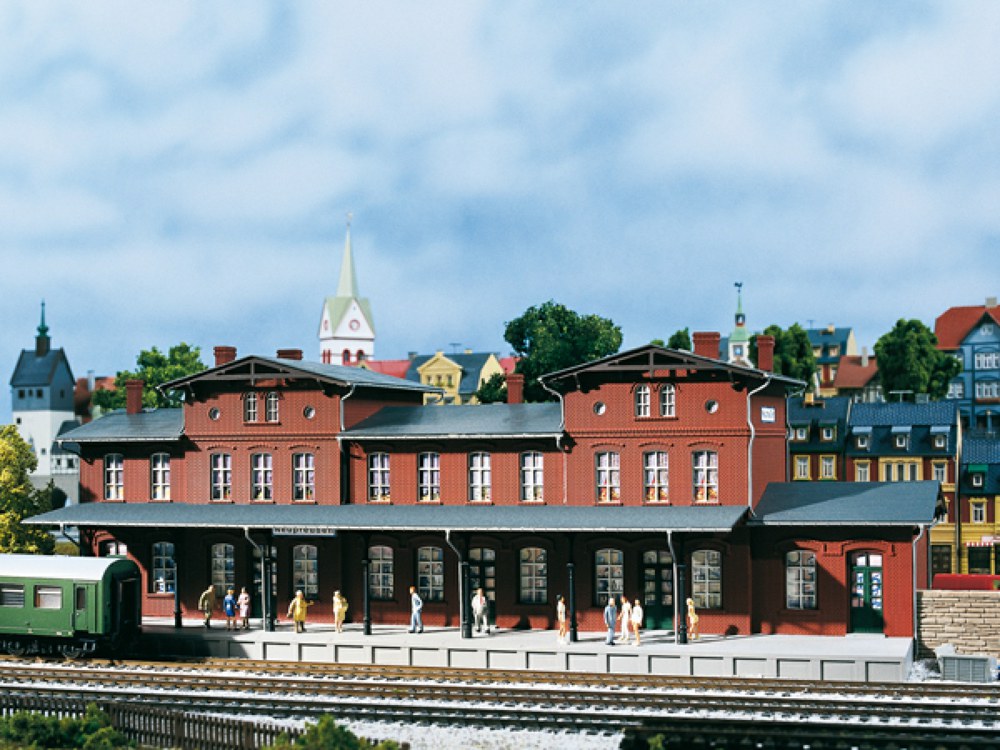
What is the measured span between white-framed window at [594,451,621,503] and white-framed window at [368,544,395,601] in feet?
24.5

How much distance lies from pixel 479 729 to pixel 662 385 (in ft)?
51.6

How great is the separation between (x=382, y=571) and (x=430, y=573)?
5.77 ft

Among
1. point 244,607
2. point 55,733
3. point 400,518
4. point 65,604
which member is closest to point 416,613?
point 400,518

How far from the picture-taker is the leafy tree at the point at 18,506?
163 feet

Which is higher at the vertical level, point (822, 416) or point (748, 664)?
point (822, 416)

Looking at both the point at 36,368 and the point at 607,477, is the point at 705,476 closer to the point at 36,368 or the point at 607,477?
the point at 607,477

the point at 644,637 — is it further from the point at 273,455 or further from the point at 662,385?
the point at 273,455

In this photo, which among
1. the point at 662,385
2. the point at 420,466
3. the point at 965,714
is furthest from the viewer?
the point at 420,466

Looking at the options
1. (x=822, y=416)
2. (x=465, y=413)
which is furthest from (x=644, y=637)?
(x=822, y=416)

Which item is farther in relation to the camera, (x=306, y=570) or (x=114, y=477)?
(x=114, y=477)

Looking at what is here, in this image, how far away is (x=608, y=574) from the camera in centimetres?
4181

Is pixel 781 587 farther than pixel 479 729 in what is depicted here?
Yes

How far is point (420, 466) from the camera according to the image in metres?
44.7

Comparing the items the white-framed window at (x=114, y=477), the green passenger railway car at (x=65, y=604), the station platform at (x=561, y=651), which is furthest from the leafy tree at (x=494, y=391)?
the green passenger railway car at (x=65, y=604)
